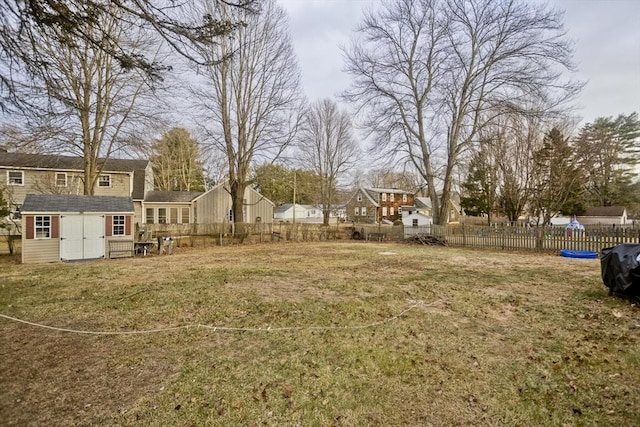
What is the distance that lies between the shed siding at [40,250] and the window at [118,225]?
2.00 meters

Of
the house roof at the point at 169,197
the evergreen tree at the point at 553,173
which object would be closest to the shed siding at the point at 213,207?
the house roof at the point at 169,197

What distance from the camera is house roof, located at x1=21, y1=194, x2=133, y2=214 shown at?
490 inches

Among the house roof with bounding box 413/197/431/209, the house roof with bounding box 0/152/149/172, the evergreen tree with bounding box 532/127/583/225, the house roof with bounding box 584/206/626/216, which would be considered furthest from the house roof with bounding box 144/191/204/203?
the house roof with bounding box 584/206/626/216

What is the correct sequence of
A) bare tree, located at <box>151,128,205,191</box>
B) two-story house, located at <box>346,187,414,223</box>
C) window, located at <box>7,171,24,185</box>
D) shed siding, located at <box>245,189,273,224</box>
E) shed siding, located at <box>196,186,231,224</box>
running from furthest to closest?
1. two-story house, located at <box>346,187,414,223</box>
2. bare tree, located at <box>151,128,205,191</box>
3. shed siding, located at <box>245,189,273,224</box>
4. shed siding, located at <box>196,186,231,224</box>
5. window, located at <box>7,171,24,185</box>

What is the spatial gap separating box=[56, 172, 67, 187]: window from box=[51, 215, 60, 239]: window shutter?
37.1 ft

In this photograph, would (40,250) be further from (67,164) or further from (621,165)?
(621,165)

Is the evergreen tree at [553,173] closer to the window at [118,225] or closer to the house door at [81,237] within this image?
the window at [118,225]

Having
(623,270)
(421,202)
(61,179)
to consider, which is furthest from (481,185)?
(61,179)

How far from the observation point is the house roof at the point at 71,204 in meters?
12.4

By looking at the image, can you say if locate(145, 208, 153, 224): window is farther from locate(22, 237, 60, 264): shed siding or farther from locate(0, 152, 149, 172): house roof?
locate(22, 237, 60, 264): shed siding

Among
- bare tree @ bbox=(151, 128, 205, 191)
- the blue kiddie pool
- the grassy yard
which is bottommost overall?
the grassy yard

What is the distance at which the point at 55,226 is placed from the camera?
12.7 meters

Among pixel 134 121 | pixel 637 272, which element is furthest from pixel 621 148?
pixel 134 121

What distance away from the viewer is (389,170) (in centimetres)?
2191
